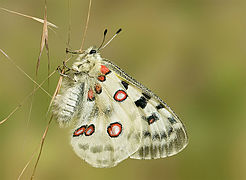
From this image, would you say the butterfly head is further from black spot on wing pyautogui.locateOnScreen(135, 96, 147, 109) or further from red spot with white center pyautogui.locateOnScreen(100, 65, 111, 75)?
black spot on wing pyautogui.locateOnScreen(135, 96, 147, 109)

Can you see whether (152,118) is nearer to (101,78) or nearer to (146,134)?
(146,134)

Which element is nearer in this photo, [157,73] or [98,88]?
[98,88]

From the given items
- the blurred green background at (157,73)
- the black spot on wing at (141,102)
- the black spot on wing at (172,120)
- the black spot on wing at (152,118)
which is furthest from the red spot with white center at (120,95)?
the blurred green background at (157,73)

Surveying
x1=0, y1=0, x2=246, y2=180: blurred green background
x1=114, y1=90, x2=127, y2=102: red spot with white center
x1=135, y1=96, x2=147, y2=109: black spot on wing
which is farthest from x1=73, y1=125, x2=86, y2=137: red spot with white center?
x1=0, y1=0, x2=246, y2=180: blurred green background

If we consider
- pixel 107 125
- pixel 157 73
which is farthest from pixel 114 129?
pixel 157 73

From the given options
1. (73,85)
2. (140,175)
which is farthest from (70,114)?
(140,175)

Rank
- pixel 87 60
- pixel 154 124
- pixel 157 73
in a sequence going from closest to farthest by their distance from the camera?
pixel 87 60, pixel 154 124, pixel 157 73

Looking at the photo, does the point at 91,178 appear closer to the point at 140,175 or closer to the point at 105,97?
the point at 140,175
